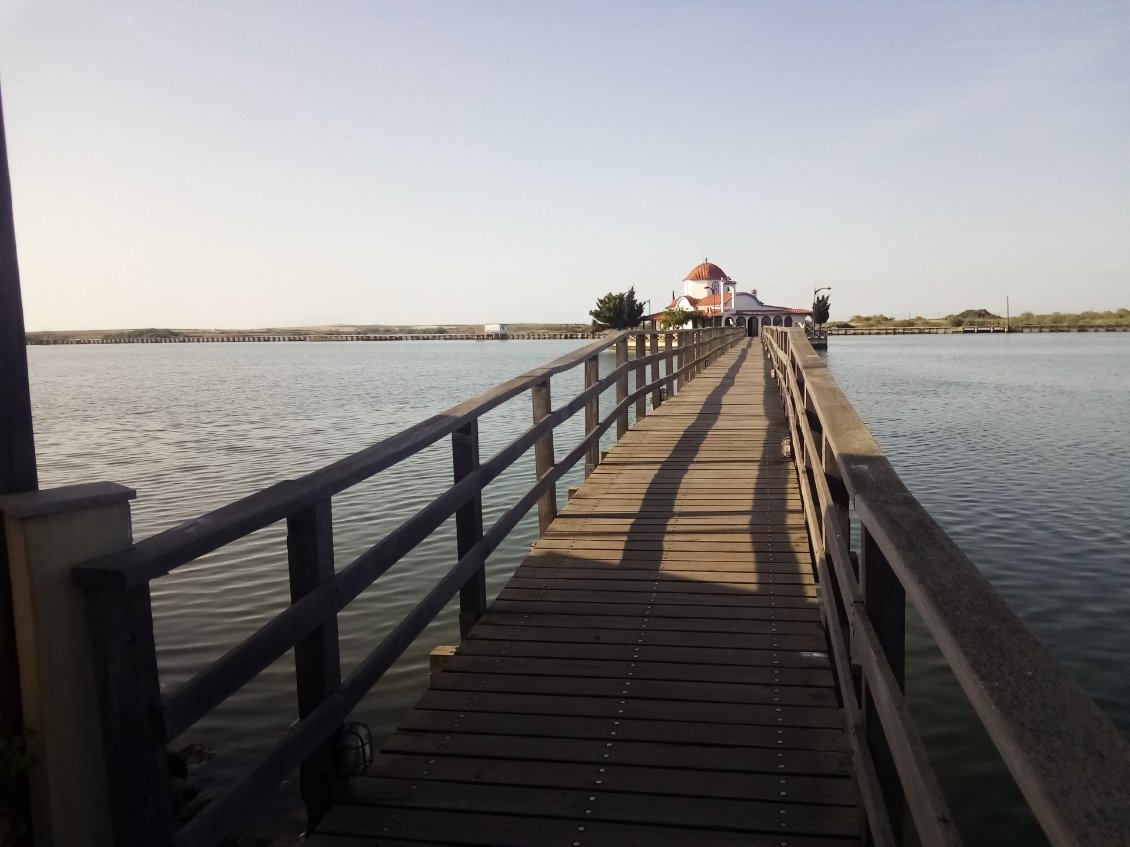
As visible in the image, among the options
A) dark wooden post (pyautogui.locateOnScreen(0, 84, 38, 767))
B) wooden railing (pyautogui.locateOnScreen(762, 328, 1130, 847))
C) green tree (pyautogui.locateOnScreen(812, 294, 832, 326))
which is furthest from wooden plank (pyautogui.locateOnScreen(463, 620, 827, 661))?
green tree (pyautogui.locateOnScreen(812, 294, 832, 326))

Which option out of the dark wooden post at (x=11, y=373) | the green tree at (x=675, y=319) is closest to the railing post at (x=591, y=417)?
the dark wooden post at (x=11, y=373)

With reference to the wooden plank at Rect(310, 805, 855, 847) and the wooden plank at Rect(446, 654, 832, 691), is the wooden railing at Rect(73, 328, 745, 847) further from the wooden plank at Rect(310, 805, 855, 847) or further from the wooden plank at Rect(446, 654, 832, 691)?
the wooden plank at Rect(446, 654, 832, 691)

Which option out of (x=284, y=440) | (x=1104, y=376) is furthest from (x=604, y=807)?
(x=1104, y=376)

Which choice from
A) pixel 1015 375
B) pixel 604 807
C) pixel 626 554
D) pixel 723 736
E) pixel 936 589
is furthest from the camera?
pixel 1015 375

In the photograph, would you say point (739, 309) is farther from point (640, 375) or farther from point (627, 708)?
point (627, 708)

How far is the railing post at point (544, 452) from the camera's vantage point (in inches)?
211

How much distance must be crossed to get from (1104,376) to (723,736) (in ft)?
126

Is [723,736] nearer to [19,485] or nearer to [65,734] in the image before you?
[65,734]

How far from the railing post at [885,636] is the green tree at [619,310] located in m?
92.1

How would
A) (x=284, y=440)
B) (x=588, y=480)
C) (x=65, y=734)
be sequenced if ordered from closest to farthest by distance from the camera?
1. (x=65, y=734)
2. (x=588, y=480)
3. (x=284, y=440)

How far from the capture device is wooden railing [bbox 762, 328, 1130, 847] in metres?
0.98

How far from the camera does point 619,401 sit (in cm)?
947

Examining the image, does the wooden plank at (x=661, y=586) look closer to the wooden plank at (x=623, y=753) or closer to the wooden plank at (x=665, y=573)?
the wooden plank at (x=665, y=573)

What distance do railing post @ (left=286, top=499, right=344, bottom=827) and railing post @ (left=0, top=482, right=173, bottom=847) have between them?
612 millimetres
